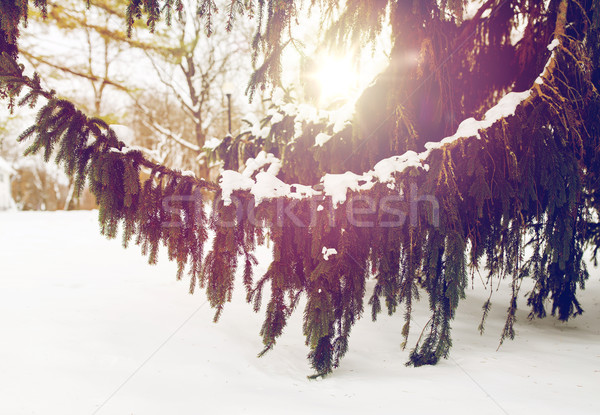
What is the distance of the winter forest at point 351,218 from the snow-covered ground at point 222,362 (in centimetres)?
2

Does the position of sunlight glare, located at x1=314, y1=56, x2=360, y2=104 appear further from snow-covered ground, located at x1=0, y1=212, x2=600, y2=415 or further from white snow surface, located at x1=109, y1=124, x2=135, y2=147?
snow-covered ground, located at x1=0, y1=212, x2=600, y2=415

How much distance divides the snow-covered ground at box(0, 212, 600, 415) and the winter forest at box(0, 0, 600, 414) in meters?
0.02

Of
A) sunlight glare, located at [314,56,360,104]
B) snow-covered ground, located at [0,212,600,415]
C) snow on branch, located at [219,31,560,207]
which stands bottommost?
snow-covered ground, located at [0,212,600,415]

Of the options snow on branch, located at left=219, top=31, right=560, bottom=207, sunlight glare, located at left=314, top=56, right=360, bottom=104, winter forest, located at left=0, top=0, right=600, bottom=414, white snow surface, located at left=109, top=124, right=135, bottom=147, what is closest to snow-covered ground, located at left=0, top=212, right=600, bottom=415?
winter forest, located at left=0, top=0, right=600, bottom=414

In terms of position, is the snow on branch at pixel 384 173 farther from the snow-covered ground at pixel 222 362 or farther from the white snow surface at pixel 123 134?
the snow-covered ground at pixel 222 362

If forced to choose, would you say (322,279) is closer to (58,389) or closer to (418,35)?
(58,389)

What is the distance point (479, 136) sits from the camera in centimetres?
298

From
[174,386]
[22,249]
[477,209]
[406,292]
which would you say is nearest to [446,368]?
[406,292]

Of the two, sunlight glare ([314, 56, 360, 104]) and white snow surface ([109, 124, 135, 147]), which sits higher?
sunlight glare ([314, 56, 360, 104])

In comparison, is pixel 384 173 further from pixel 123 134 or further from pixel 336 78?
pixel 336 78

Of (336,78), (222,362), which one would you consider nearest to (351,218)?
(222,362)

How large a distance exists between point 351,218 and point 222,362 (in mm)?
1742

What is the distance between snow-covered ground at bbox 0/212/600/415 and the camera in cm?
279

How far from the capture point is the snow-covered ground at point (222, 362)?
2.79m
